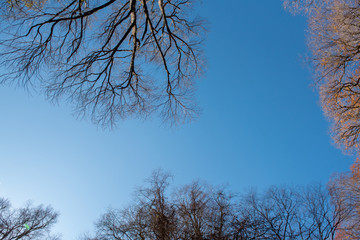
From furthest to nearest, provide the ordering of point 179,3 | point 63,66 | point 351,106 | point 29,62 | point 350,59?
1. point 351,106
2. point 350,59
3. point 179,3
4. point 63,66
5. point 29,62

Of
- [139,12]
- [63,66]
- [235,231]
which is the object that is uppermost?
[139,12]

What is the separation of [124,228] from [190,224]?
16.8 feet

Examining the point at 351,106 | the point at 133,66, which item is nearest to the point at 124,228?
the point at 133,66

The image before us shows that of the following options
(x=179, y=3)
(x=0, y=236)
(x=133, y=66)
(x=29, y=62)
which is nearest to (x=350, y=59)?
(x=179, y=3)

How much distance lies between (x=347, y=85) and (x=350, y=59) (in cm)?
89

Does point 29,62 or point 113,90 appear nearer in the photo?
point 29,62

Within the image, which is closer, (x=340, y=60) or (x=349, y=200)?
(x=340, y=60)

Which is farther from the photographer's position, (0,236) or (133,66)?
(0,236)

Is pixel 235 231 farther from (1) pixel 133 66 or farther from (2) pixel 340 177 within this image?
(2) pixel 340 177

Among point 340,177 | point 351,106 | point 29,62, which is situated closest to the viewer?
point 29,62

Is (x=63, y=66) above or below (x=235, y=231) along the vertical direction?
above

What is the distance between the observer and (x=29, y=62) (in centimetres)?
440

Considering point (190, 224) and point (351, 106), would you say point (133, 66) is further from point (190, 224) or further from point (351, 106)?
point (351, 106)

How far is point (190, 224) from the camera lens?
→ 22.7ft
